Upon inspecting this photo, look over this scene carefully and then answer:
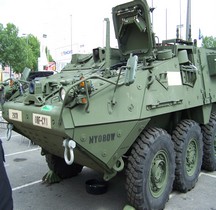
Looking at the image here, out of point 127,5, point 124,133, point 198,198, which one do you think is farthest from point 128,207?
point 127,5

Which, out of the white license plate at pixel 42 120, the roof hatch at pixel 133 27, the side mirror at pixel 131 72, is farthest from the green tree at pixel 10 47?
the side mirror at pixel 131 72

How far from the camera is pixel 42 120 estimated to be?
11.8 feet

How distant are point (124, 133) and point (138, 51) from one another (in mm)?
1714

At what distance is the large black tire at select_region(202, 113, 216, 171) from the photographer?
5586 millimetres

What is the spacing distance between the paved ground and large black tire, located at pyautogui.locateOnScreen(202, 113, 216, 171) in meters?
0.20

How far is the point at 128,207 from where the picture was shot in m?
4.00

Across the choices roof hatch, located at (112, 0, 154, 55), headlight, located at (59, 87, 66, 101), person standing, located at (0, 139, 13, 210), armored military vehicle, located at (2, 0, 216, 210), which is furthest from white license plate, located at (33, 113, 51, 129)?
roof hatch, located at (112, 0, 154, 55)

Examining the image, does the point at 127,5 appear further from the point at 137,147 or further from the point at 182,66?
the point at 137,147

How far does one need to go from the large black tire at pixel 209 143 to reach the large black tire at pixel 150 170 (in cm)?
145

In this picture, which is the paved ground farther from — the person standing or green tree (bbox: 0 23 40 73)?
green tree (bbox: 0 23 40 73)

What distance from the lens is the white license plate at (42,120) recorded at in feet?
11.4

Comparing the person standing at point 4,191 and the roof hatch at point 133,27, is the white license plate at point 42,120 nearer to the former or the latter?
the person standing at point 4,191

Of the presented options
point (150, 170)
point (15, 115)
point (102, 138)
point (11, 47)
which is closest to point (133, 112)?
point (102, 138)

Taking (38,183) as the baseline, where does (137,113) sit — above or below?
above
